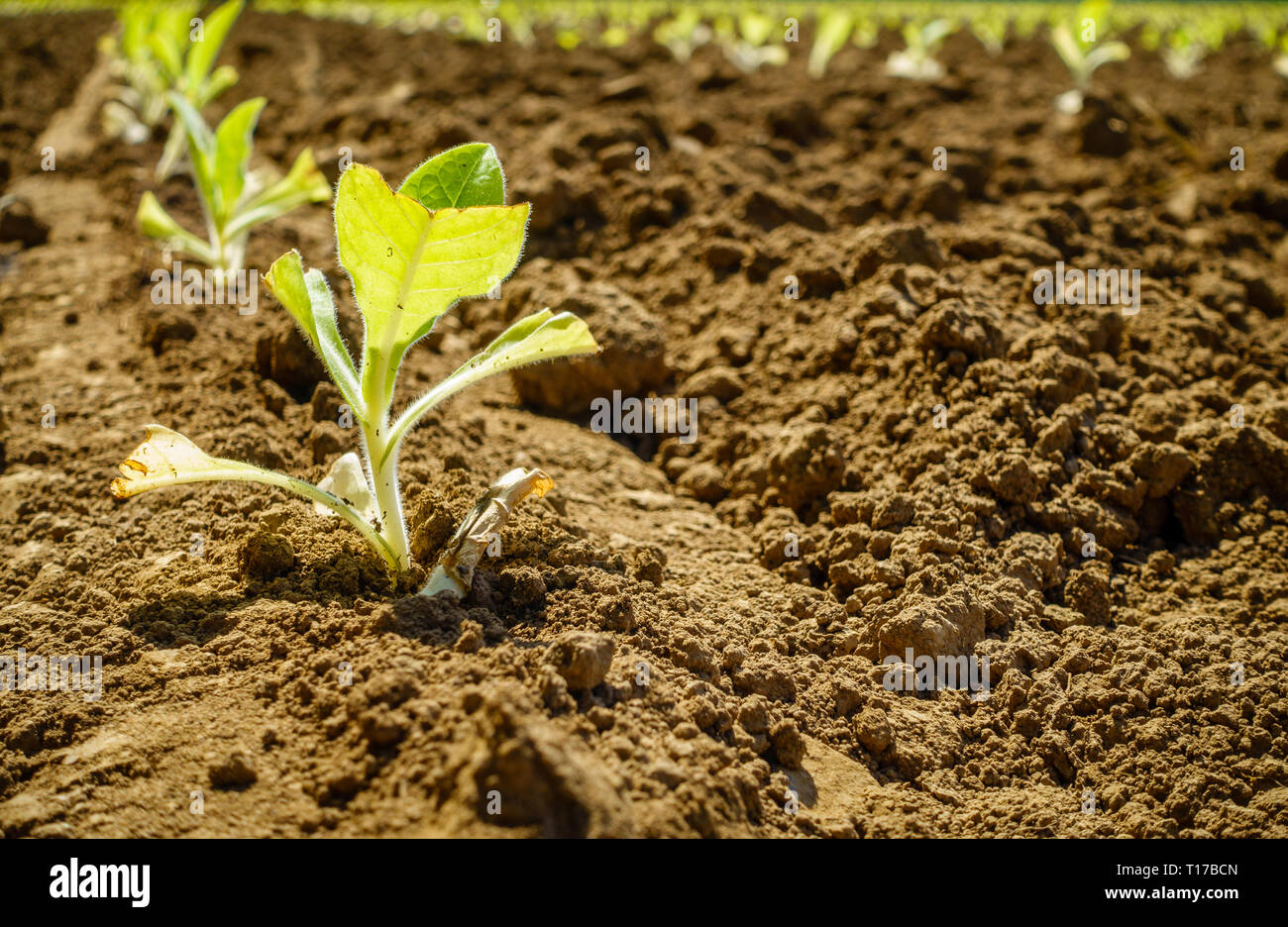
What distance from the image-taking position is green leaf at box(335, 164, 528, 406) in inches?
66.6

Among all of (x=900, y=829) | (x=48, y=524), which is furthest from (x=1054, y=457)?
(x=48, y=524)

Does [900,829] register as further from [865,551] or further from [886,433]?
[886,433]

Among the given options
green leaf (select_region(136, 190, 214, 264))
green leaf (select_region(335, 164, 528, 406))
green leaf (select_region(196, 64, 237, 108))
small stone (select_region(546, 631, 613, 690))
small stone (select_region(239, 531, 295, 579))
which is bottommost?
small stone (select_region(546, 631, 613, 690))

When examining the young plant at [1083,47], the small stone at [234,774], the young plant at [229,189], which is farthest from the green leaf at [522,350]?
the young plant at [1083,47]

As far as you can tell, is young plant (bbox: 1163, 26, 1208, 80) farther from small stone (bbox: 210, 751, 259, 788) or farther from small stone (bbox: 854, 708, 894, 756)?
small stone (bbox: 210, 751, 259, 788)

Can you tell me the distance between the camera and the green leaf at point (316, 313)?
5.91ft

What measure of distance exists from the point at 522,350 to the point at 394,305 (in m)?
0.26

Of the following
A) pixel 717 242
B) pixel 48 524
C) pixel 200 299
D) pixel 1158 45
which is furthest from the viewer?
pixel 1158 45

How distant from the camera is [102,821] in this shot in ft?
5.01

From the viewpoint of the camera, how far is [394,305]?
72.2 inches

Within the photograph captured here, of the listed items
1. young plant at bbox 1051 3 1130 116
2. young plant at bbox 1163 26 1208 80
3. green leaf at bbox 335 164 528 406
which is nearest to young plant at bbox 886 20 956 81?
young plant at bbox 1051 3 1130 116

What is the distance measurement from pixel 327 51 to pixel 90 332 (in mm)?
4087

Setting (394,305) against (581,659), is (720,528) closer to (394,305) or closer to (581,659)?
(581,659)

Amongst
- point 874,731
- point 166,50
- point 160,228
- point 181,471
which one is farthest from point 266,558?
point 166,50
